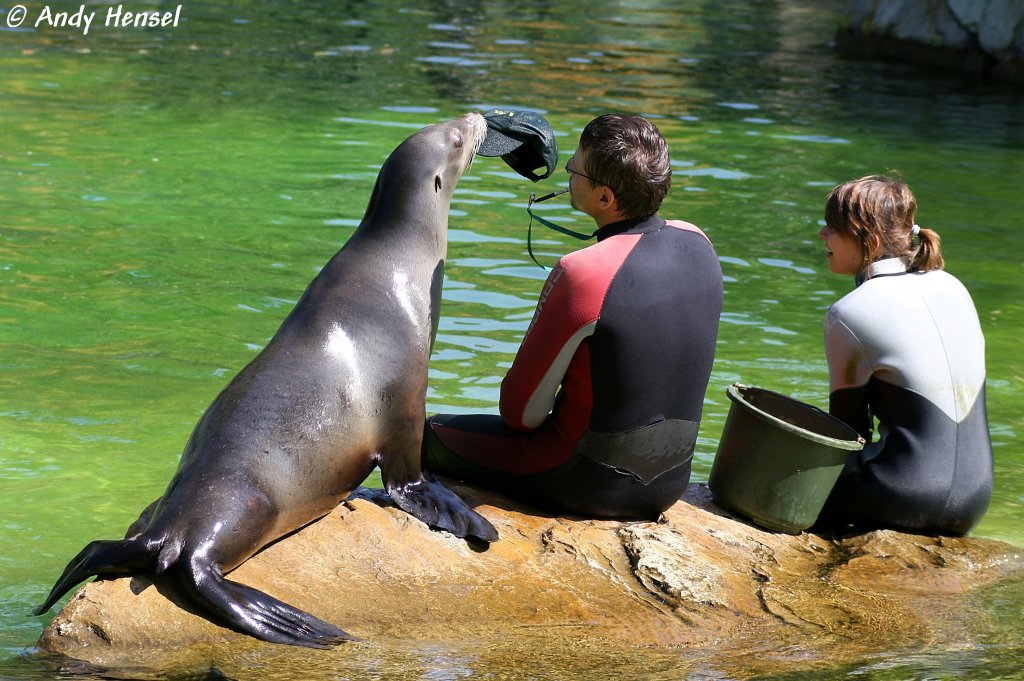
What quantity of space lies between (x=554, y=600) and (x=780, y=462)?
36.4 inches

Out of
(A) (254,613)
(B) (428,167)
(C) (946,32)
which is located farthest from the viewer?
(C) (946,32)

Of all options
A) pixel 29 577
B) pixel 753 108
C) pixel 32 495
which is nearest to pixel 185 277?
pixel 32 495

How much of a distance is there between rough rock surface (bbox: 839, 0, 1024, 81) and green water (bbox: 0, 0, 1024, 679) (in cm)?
67

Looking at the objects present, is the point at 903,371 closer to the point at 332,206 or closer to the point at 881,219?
the point at 881,219

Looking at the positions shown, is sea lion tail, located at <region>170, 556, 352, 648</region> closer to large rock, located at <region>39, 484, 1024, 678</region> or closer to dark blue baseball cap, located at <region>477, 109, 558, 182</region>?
large rock, located at <region>39, 484, 1024, 678</region>

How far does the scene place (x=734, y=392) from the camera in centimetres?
453

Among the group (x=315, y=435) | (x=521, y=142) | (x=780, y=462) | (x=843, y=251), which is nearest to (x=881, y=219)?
(x=843, y=251)

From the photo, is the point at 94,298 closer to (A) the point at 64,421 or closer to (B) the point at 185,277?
(B) the point at 185,277

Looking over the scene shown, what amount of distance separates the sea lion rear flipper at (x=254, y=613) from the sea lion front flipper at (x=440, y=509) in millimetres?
555

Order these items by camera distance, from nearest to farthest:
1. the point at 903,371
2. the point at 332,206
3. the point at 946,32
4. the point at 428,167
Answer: the point at 903,371 → the point at 428,167 → the point at 332,206 → the point at 946,32

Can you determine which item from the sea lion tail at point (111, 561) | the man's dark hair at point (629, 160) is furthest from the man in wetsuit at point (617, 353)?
the sea lion tail at point (111, 561)

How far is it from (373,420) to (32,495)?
1.70 m

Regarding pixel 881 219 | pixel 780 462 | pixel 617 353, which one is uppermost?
pixel 881 219

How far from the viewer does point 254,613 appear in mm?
3682
